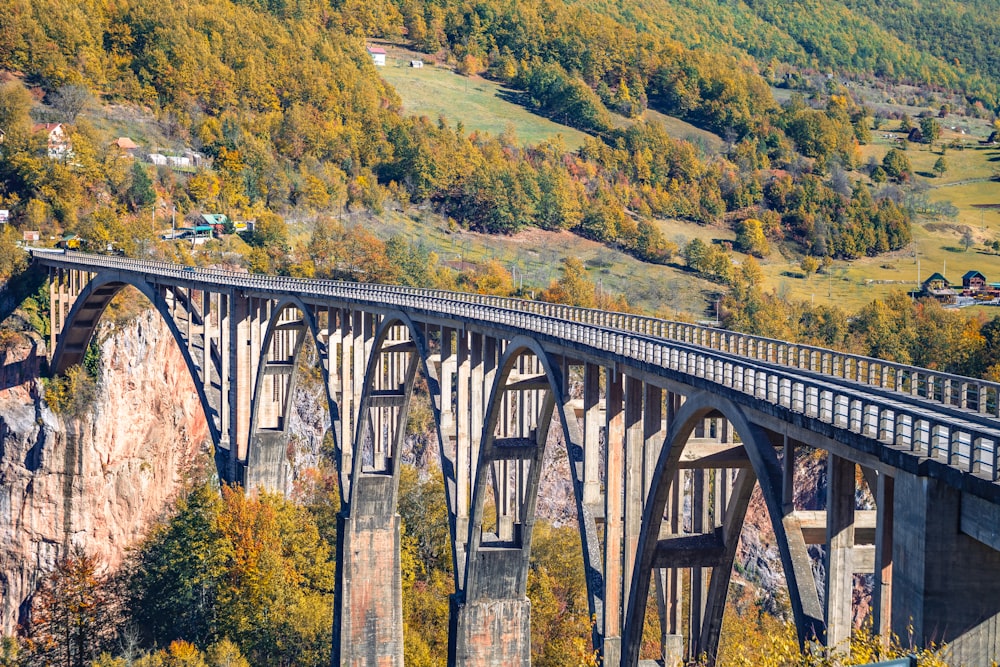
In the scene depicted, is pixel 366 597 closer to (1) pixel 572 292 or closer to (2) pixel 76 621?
(2) pixel 76 621

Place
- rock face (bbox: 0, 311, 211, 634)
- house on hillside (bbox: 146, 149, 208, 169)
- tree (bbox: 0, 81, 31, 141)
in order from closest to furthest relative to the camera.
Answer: rock face (bbox: 0, 311, 211, 634) → tree (bbox: 0, 81, 31, 141) → house on hillside (bbox: 146, 149, 208, 169)

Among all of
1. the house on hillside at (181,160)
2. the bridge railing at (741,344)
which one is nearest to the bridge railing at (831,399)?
the bridge railing at (741,344)

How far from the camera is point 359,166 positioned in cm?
15862

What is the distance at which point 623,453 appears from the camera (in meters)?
34.1

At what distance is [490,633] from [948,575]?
29181 millimetres

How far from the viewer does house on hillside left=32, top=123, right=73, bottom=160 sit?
11144 centimetres

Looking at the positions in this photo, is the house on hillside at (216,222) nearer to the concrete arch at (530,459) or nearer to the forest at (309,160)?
the forest at (309,160)

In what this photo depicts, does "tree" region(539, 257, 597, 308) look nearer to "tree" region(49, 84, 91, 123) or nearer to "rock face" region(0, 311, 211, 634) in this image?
"rock face" region(0, 311, 211, 634)

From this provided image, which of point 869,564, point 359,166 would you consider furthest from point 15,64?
point 869,564

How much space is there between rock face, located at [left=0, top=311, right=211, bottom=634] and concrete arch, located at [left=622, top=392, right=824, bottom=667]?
5748cm

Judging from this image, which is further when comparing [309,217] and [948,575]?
[309,217]

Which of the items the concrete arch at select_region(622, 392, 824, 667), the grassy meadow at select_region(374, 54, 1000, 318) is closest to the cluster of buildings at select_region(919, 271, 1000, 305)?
the grassy meadow at select_region(374, 54, 1000, 318)

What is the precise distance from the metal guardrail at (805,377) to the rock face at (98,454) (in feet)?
106

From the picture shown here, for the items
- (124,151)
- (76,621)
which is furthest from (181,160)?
(76,621)
